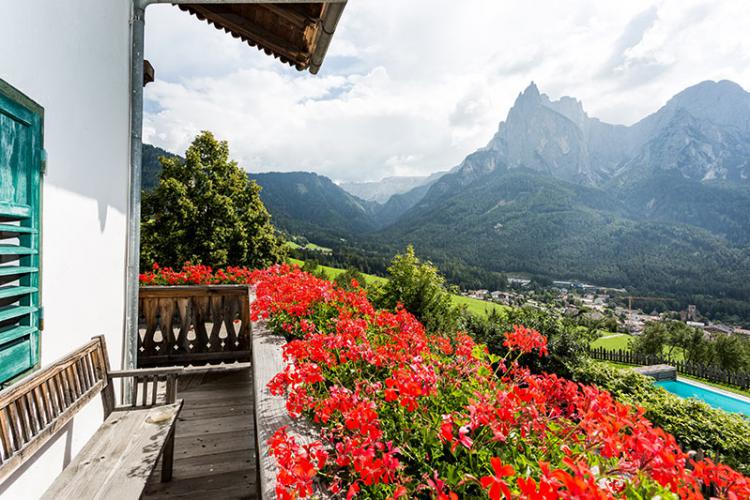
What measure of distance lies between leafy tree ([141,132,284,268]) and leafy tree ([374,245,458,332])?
21.3ft

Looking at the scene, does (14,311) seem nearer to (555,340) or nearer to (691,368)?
(555,340)

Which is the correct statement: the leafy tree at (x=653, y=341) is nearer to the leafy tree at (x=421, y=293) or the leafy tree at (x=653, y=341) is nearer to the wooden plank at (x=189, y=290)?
the leafy tree at (x=421, y=293)

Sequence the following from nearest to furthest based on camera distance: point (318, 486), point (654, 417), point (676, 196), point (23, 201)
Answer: point (318, 486) < point (23, 201) < point (654, 417) < point (676, 196)

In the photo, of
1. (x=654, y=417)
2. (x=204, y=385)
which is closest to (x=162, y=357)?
Answer: (x=204, y=385)

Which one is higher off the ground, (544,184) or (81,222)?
(544,184)

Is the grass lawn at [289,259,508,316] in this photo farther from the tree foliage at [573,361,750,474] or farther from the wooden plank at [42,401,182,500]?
the wooden plank at [42,401,182,500]

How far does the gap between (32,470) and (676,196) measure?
5935 inches

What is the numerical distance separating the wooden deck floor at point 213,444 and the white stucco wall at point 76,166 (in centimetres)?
68

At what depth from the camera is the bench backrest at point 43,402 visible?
5.06 ft

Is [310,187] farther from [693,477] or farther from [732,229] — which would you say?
[693,477]

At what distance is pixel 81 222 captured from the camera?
2.27 metres

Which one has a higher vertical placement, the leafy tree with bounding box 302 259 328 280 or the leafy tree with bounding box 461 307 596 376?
the leafy tree with bounding box 302 259 328 280

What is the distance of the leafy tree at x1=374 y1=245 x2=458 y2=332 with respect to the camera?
6984mm

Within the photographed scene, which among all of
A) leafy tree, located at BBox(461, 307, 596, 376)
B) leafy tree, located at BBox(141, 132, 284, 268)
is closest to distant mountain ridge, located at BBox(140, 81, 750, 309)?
leafy tree, located at BBox(141, 132, 284, 268)
